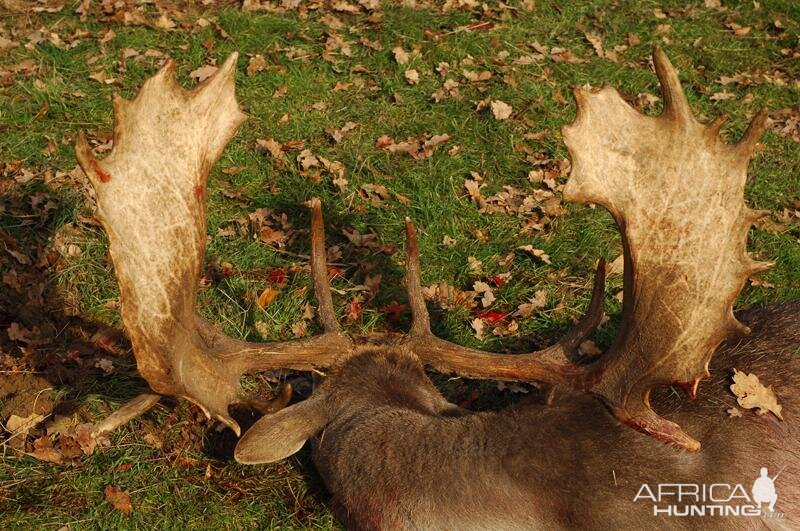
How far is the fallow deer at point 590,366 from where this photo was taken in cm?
402

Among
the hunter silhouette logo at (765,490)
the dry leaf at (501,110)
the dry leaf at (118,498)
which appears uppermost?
the dry leaf at (501,110)

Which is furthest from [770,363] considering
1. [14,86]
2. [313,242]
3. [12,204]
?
[14,86]

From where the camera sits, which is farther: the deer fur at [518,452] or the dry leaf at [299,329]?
the dry leaf at [299,329]

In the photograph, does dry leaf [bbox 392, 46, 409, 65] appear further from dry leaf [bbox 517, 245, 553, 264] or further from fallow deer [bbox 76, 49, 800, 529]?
fallow deer [bbox 76, 49, 800, 529]

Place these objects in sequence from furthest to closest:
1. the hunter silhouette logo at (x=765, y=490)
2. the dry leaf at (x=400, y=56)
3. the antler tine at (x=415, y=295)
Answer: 1. the dry leaf at (x=400, y=56)
2. the antler tine at (x=415, y=295)
3. the hunter silhouette logo at (x=765, y=490)

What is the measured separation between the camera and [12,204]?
7.09 m

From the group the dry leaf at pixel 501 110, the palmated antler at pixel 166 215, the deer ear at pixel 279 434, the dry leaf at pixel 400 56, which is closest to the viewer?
the palmated antler at pixel 166 215

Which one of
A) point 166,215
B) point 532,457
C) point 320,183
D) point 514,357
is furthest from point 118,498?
point 320,183

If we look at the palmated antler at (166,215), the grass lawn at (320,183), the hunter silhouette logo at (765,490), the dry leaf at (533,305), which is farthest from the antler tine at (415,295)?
the hunter silhouette logo at (765,490)

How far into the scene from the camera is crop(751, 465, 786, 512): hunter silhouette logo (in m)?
4.12

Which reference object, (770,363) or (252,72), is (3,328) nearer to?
(252,72)

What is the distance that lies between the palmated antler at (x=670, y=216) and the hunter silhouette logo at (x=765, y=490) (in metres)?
0.32

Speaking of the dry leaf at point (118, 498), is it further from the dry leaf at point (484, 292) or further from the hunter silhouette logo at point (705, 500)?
the hunter silhouette logo at point (705, 500)

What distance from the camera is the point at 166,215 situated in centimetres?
412
